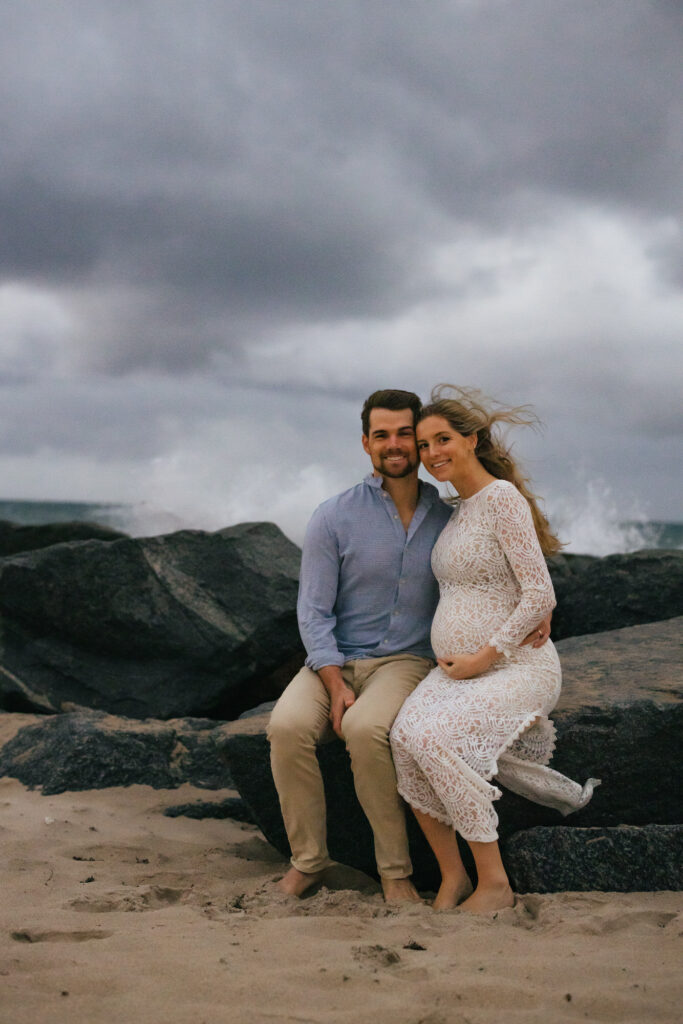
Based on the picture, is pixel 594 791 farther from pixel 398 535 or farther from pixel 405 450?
pixel 405 450

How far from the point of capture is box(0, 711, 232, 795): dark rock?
5.39 m

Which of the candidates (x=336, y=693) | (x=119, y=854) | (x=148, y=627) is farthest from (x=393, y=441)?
(x=148, y=627)

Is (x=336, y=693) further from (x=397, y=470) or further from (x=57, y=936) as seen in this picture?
(x=57, y=936)

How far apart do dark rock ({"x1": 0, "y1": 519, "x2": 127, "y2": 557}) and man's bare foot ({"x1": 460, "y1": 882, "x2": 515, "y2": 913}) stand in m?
8.50

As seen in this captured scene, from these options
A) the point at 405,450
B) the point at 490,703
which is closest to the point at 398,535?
the point at 405,450

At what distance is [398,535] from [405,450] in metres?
0.41

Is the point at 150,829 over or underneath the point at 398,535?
underneath

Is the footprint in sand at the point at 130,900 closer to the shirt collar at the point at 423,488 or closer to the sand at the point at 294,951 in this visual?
the sand at the point at 294,951

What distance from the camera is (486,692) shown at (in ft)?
12.0

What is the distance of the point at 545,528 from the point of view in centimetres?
417

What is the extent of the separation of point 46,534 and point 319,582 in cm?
830

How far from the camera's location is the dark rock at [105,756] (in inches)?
212

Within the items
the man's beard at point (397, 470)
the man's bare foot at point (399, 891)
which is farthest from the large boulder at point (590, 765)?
the man's beard at point (397, 470)

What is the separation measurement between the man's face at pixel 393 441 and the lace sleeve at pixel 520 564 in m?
0.52
